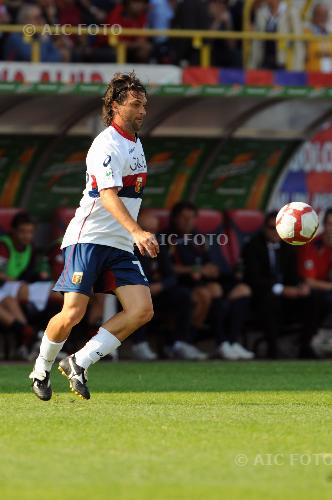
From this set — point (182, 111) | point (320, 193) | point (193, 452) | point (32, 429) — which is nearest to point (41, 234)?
point (182, 111)

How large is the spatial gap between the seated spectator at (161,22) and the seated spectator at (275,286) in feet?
9.87

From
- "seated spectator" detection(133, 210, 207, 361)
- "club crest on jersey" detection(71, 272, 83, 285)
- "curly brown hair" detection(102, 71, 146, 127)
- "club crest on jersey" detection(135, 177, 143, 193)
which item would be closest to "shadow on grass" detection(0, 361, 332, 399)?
"seated spectator" detection(133, 210, 207, 361)

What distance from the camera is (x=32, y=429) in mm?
8031

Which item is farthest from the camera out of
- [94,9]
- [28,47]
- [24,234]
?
[94,9]

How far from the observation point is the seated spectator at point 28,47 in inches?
652

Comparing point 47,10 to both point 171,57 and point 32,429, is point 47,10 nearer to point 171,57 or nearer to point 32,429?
Result: point 171,57

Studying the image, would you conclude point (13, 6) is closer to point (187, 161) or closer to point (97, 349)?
point (187, 161)

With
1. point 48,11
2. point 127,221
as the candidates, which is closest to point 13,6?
point 48,11

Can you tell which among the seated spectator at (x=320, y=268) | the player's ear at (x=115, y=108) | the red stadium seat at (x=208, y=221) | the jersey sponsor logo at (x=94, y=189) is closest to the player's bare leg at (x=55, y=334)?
the jersey sponsor logo at (x=94, y=189)

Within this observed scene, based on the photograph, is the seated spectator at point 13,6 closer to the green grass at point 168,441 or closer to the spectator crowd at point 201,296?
the spectator crowd at point 201,296

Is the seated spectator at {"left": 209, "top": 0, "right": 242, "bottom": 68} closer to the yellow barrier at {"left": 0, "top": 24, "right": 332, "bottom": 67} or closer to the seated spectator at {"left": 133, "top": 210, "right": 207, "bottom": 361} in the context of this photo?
the yellow barrier at {"left": 0, "top": 24, "right": 332, "bottom": 67}

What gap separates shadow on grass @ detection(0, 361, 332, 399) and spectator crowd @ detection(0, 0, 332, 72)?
13.9ft

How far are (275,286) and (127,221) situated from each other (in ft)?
23.3

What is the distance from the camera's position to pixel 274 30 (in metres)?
18.5
